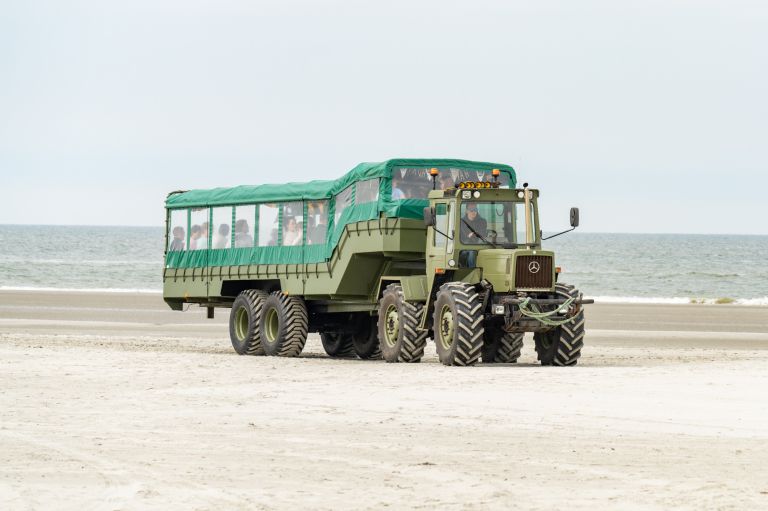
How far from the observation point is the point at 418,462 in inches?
444

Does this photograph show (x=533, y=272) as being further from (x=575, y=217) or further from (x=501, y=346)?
(x=501, y=346)

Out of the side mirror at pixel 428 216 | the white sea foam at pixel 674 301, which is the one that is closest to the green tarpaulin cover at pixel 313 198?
the side mirror at pixel 428 216

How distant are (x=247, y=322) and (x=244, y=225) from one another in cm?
176

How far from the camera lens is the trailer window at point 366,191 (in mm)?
22359

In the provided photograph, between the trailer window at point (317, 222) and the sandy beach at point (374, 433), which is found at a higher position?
the trailer window at point (317, 222)

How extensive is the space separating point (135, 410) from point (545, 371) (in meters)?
6.74

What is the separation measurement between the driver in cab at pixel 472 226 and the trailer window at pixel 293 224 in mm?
4308

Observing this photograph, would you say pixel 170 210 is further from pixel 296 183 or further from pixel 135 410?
pixel 135 410

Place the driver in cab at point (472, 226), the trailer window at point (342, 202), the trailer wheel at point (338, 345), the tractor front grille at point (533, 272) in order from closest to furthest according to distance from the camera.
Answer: the tractor front grille at point (533, 272) < the driver in cab at point (472, 226) < the trailer window at point (342, 202) < the trailer wheel at point (338, 345)

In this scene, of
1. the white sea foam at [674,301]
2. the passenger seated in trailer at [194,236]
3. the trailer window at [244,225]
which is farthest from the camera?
the white sea foam at [674,301]

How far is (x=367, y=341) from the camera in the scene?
25.7 meters

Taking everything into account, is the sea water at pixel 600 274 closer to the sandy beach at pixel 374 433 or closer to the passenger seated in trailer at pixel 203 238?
the passenger seated in trailer at pixel 203 238

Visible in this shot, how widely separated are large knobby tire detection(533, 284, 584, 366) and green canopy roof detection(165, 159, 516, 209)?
270 centimetres

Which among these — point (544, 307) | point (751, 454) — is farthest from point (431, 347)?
point (751, 454)
